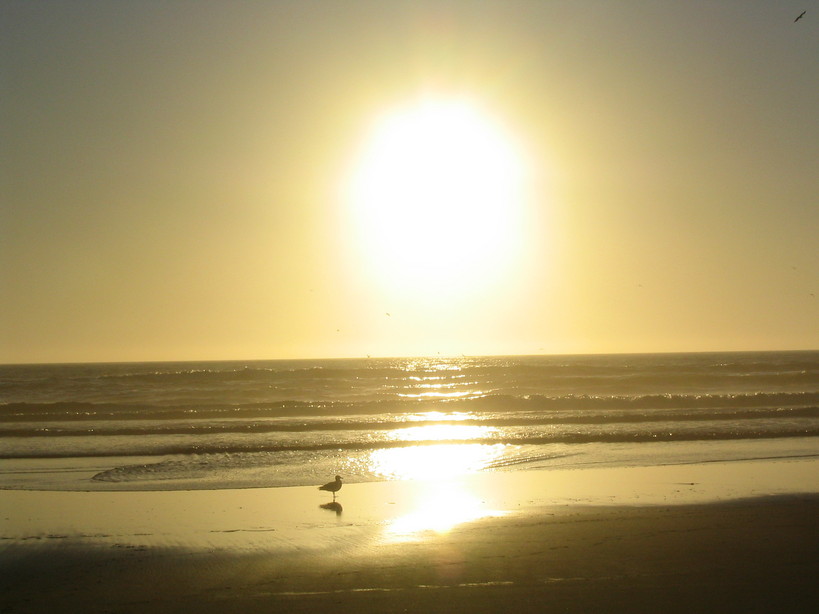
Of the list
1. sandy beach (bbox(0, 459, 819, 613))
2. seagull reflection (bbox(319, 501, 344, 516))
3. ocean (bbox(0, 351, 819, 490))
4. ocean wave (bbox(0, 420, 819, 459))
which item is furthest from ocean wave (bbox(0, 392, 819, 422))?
seagull reflection (bbox(319, 501, 344, 516))

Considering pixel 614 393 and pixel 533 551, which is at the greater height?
pixel 614 393

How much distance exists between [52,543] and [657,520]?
858 cm

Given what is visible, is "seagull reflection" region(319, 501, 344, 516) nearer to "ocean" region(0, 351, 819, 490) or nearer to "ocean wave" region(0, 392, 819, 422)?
"ocean" region(0, 351, 819, 490)

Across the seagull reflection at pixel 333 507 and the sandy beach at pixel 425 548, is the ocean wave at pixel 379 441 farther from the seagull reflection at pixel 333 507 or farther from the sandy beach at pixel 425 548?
the seagull reflection at pixel 333 507

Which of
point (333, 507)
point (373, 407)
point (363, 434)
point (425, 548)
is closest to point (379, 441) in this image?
point (363, 434)

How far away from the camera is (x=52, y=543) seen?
9648mm

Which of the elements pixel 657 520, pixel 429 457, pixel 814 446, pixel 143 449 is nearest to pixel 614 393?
pixel 814 446

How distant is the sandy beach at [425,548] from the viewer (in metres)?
7.13

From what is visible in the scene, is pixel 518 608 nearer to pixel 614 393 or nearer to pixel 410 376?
pixel 614 393

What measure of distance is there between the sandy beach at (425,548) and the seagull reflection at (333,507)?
0.05 meters

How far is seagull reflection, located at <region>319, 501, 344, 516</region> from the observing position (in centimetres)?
1125

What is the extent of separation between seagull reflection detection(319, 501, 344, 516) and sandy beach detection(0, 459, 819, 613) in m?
0.05

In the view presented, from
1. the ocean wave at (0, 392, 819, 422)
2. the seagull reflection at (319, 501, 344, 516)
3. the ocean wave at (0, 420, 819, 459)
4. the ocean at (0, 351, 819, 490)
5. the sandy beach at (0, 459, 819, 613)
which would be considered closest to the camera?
the sandy beach at (0, 459, 819, 613)

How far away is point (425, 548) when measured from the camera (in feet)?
28.8
